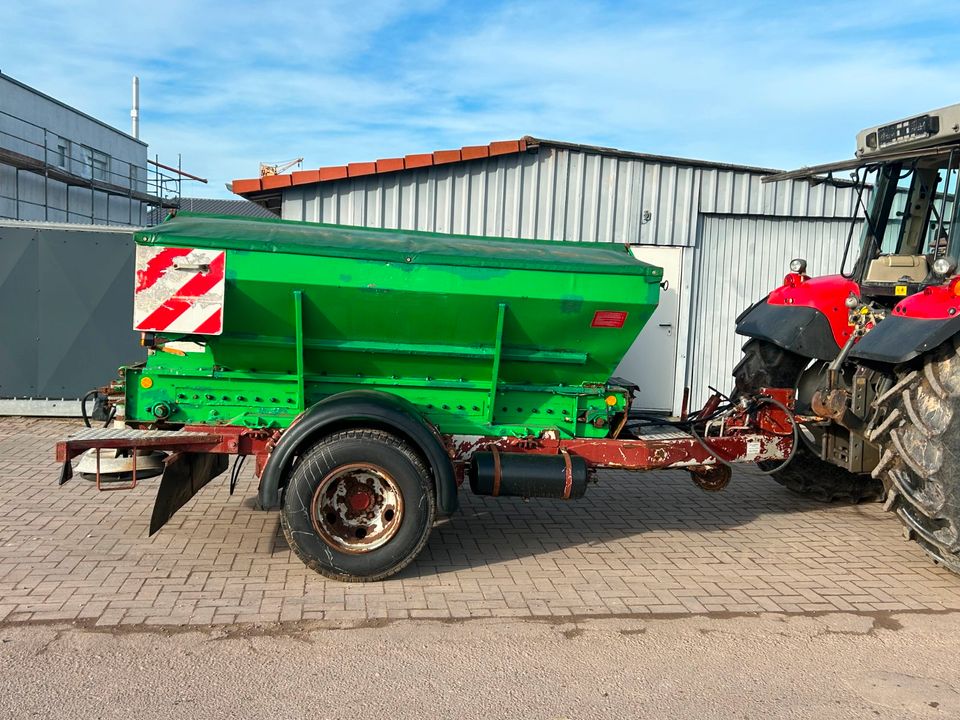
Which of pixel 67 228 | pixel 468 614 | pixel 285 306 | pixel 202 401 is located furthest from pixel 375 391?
pixel 67 228

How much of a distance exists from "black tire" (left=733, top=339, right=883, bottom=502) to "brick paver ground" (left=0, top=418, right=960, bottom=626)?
0.16 metres

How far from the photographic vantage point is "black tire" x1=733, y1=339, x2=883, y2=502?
662 cm

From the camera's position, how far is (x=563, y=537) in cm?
594

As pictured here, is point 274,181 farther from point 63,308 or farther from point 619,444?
point 619,444

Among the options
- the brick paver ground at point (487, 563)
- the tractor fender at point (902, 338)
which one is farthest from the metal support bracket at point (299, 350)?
the tractor fender at point (902, 338)

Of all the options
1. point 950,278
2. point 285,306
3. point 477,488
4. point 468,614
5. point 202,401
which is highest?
point 950,278

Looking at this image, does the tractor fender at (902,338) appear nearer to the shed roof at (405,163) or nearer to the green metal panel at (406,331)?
the green metal panel at (406,331)

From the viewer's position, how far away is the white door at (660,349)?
1113 centimetres

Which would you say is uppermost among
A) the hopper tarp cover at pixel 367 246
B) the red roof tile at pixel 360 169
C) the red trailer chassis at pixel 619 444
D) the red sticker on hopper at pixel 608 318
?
the red roof tile at pixel 360 169

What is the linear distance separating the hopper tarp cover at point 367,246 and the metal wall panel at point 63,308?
4893 mm

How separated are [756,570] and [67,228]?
8.66 meters

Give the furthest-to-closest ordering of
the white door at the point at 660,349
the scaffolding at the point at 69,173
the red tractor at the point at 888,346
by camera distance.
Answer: the scaffolding at the point at 69,173
the white door at the point at 660,349
the red tractor at the point at 888,346

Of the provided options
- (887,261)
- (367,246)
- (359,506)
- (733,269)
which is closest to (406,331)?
(367,246)

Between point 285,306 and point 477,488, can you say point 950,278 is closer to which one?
point 477,488
